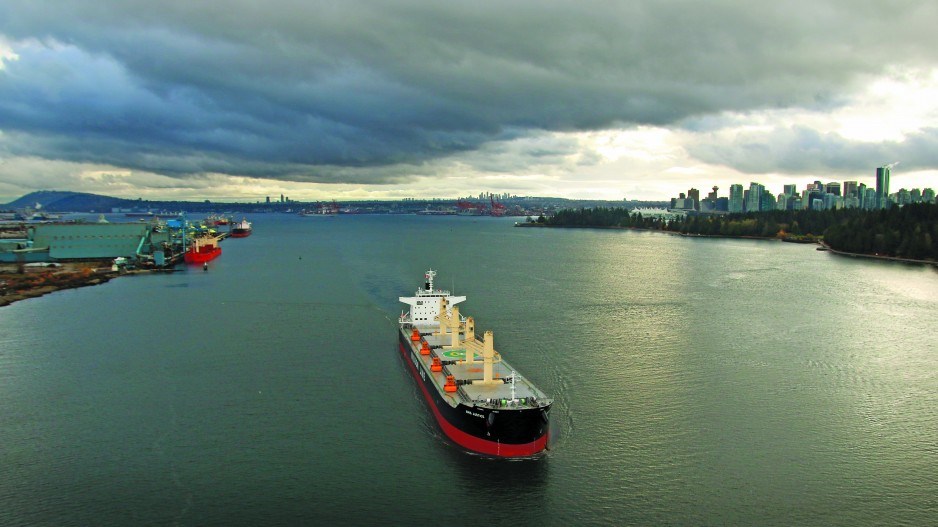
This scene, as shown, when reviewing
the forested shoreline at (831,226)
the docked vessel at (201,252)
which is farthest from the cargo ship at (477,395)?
the forested shoreline at (831,226)

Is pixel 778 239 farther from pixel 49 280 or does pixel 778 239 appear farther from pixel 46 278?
pixel 46 278

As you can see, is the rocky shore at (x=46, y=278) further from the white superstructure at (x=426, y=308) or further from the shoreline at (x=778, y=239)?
the shoreline at (x=778, y=239)

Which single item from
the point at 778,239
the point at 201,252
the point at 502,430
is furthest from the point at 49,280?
the point at 778,239

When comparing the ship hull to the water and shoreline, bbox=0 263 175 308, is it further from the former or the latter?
shoreline, bbox=0 263 175 308

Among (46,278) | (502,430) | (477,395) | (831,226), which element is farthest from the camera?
(831,226)

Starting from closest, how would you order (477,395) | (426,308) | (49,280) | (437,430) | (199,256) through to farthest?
(477,395) → (437,430) → (426,308) → (49,280) → (199,256)

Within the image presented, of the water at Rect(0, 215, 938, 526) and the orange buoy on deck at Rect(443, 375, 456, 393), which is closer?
the water at Rect(0, 215, 938, 526)

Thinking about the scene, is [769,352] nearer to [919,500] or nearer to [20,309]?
[919,500]

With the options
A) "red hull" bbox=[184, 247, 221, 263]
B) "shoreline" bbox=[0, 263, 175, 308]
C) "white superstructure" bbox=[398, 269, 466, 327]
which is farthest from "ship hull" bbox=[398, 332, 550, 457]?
"red hull" bbox=[184, 247, 221, 263]
